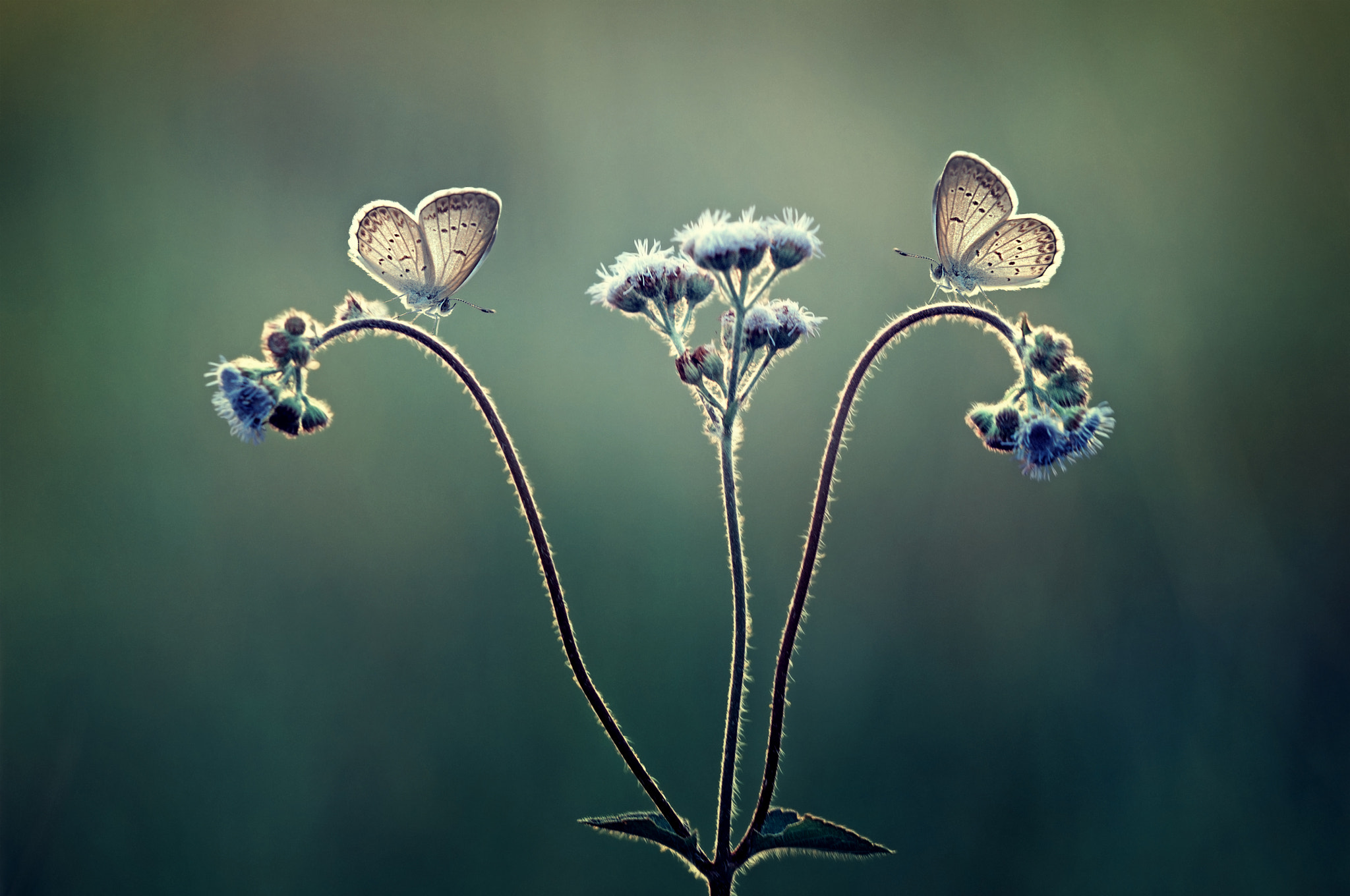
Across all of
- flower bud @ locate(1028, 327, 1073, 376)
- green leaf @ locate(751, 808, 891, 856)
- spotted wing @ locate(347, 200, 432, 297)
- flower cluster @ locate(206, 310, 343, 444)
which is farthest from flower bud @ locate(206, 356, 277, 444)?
flower bud @ locate(1028, 327, 1073, 376)

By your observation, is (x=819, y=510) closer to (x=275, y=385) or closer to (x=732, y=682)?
(x=732, y=682)

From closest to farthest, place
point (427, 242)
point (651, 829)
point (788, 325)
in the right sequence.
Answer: point (651, 829)
point (788, 325)
point (427, 242)

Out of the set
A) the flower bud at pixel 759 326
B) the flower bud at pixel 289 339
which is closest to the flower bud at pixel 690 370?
the flower bud at pixel 759 326

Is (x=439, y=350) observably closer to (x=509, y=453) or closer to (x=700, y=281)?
(x=509, y=453)

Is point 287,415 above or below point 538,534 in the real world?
above

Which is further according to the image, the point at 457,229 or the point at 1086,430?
the point at 457,229

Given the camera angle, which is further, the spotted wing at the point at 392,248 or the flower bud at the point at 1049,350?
the spotted wing at the point at 392,248

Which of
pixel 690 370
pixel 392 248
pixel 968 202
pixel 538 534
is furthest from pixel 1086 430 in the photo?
pixel 392 248

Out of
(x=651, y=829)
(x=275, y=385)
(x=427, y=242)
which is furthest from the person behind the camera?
(x=427, y=242)

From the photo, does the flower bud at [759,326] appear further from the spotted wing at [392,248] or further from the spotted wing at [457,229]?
the spotted wing at [392,248]
